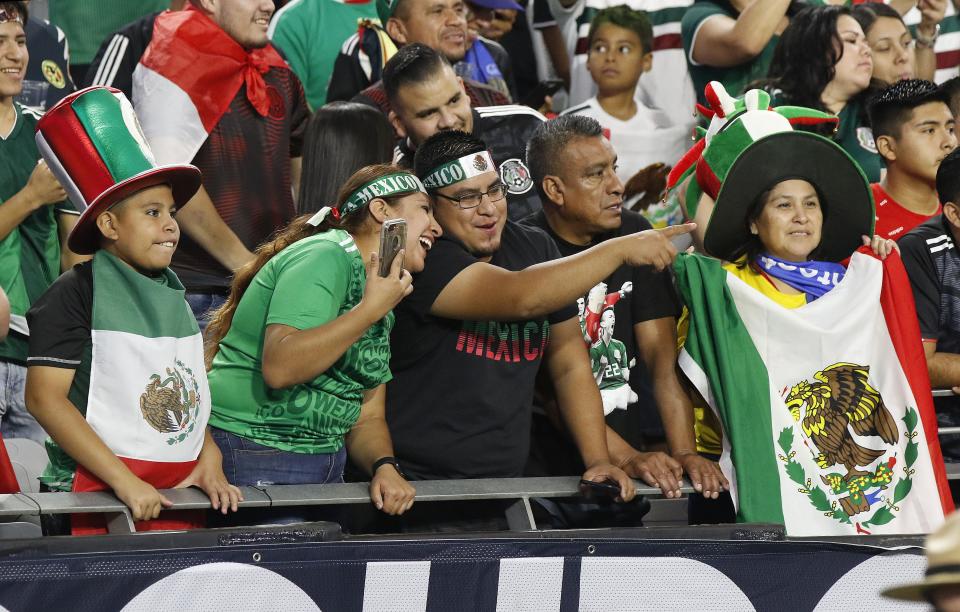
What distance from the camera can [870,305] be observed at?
4.43 metres

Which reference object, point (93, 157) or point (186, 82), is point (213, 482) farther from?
point (186, 82)

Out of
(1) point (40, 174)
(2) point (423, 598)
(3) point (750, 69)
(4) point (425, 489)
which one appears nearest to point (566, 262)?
(4) point (425, 489)

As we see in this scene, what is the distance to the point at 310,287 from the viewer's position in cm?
405

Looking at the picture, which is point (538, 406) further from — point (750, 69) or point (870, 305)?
point (750, 69)

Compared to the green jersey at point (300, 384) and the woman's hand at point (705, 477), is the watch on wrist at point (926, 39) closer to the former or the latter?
the woman's hand at point (705, 477)

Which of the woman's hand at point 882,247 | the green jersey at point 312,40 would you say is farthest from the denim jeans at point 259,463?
the green jersey at point 312,40

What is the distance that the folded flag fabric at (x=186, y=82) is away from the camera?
5293 mm

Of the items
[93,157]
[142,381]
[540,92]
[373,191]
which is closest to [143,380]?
[142,381]

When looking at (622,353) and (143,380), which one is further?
(622,353)

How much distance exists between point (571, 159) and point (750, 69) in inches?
84.2

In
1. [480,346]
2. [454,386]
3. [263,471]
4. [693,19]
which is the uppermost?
[693,19]

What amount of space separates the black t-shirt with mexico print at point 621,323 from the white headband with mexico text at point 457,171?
20.7 inches

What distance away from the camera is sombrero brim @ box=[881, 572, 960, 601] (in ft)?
6.53

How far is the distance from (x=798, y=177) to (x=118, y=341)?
2169mm
